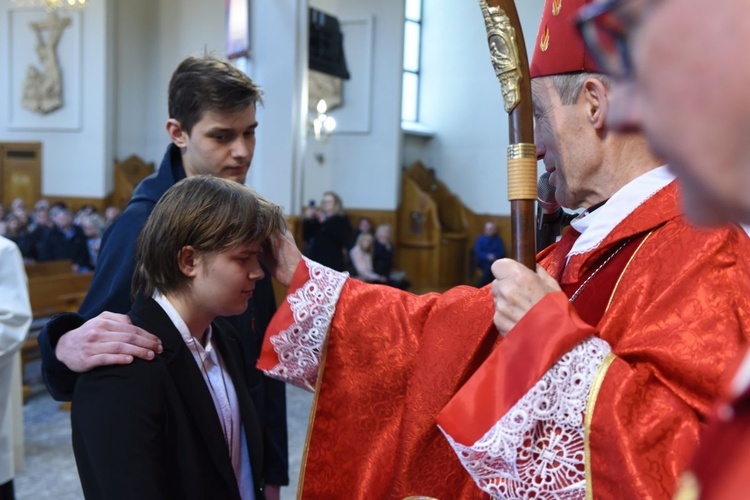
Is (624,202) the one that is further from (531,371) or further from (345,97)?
(345,97)

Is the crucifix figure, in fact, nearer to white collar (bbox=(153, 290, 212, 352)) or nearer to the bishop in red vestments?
white collar (bbox=(153, 290, 212, 352))

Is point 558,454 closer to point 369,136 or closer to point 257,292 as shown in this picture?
point 257,292

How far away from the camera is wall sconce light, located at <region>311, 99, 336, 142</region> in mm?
13016

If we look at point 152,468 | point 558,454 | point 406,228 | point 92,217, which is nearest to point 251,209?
point 152,468

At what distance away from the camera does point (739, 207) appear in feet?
1.59

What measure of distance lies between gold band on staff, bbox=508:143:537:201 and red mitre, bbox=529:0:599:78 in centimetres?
22

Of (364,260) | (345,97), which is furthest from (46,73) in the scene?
(364,260)

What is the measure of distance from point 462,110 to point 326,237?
20.5 feet

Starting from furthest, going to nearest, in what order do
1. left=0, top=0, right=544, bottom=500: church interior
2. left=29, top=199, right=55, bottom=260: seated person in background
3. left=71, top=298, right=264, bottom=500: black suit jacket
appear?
left=0, top=0, right=544, bottom=500: church interior → left=29, top=199, right=55, bottom=260: seated person in background → left=71, top=298, right=264, bottom=500: black suit jacket

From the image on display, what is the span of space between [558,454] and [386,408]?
22.5 inches

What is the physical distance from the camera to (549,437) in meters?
1.23

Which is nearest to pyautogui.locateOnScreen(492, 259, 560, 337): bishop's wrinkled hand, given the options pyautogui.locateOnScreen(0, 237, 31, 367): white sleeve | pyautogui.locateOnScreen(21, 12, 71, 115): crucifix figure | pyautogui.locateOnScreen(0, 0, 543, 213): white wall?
pyautogui.locateOnScreen(0, 237, 31, 367): white sleeve

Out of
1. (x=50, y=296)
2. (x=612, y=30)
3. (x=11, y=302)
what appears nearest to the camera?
(x=612, y=30)

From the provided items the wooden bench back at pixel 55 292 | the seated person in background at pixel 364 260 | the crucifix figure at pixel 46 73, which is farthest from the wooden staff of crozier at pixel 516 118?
the crucifix figure at pixel 46 73
